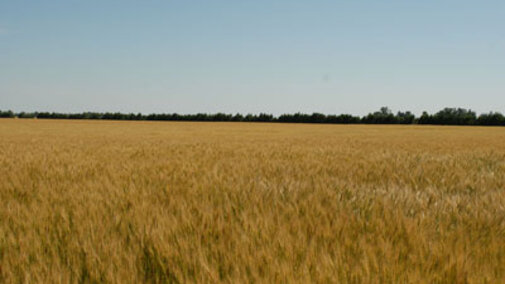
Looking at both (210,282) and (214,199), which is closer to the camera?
(210,282)

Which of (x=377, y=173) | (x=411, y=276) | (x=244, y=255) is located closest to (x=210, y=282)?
(x=244, y=255)

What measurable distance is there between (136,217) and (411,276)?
1568mm

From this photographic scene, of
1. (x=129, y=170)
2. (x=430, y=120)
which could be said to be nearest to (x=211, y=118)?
(x=430, y=120)

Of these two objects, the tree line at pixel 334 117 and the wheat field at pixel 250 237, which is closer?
the wheat field at pixel 250 237

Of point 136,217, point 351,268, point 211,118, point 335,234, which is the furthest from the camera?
point 211,118

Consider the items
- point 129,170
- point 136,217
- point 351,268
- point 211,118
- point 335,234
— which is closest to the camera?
point 351,268

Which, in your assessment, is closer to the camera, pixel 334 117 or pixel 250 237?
pixel 250 237

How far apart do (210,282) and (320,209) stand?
1.13m

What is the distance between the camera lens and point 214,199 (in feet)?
9.07

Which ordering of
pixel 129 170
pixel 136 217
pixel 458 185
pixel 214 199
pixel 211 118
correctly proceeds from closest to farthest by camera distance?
pixel 136 217 < pixel 214 199 < pixel 458 185 < pixel 129 170 < pixel 211 118

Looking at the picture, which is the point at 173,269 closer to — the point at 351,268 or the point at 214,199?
the point at 351,268

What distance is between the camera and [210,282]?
4.46 ft

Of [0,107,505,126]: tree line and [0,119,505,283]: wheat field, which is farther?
[0,107,505,126]: tree line

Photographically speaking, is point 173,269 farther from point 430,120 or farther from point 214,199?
point 430,120
